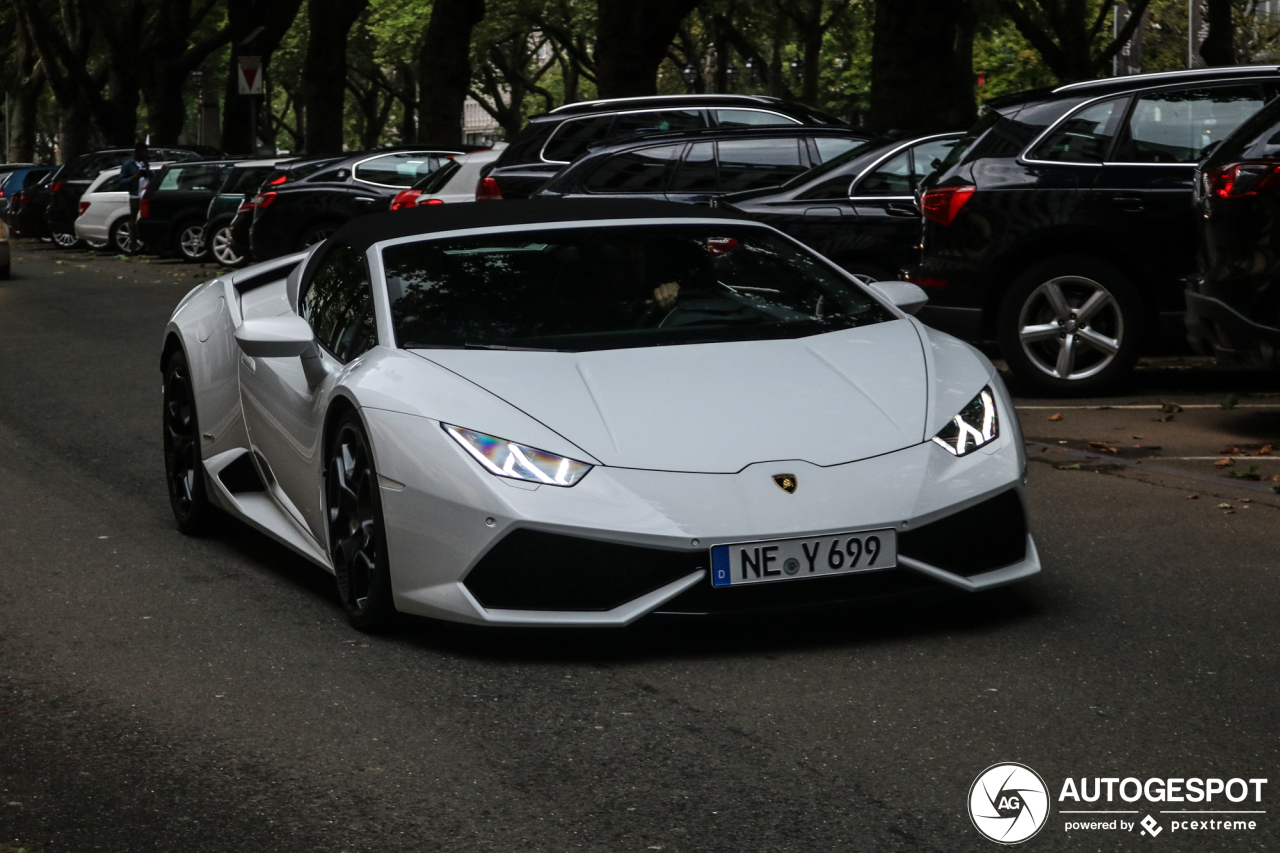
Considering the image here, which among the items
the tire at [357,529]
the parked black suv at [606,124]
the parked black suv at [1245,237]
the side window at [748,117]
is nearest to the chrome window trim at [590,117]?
the parked black suv at [606,124]

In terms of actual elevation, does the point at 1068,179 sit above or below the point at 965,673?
above

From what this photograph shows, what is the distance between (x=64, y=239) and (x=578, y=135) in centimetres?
2101

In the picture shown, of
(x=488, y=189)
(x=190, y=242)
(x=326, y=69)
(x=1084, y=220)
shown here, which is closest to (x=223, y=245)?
(x=190, y=242)

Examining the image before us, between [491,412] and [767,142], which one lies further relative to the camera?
[767,142]

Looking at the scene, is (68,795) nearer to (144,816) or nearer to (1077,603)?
(144,816)

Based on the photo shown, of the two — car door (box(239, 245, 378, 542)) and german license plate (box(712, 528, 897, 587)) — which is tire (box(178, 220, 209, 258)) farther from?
german license plate (box(712, 528, 897, 587))

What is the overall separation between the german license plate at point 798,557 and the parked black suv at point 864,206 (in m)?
7.36

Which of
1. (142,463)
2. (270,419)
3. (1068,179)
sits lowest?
(142,463)

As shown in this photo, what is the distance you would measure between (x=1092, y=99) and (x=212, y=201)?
19.1 meters

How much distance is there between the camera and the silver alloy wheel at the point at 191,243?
2925 centimetres

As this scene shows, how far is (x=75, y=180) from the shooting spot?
35812 millimetres

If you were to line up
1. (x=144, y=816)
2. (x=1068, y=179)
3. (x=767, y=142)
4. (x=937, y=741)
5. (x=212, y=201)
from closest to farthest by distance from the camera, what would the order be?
1. (x=144, y=816)
2. (x=937, y=741)
3. (x=1068, y=179)
4. (x=767, y=142)
5. (x=212, y=201)

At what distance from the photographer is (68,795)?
13.8 feet

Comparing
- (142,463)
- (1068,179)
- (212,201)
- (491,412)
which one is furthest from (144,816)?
(212,201)
